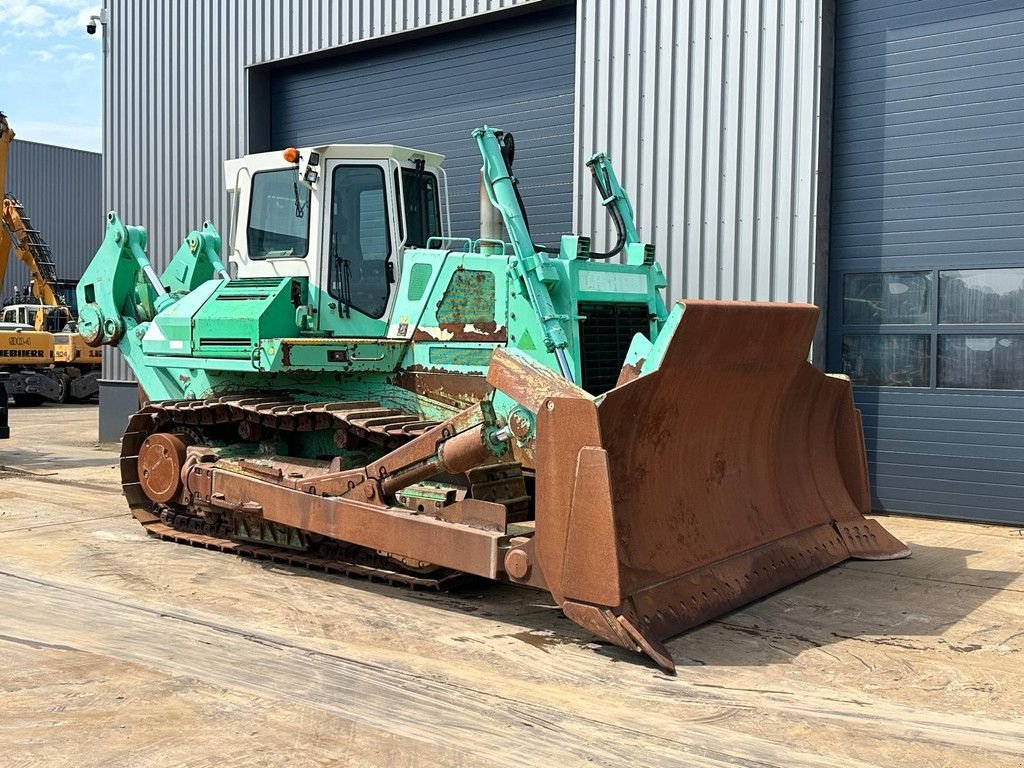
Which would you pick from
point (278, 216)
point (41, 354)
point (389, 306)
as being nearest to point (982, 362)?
point (389, 306)

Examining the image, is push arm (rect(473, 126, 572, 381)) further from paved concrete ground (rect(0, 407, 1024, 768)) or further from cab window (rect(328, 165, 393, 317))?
paved concrete ground (rect(0, 407, 1024, 768))

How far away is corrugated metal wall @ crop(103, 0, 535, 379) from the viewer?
14.8 meters

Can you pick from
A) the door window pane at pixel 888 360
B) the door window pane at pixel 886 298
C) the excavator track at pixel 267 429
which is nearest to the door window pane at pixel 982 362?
the door window pane at pixel 888 360

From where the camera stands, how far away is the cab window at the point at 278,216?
8.24 meters

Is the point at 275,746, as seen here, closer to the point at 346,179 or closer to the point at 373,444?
the point at 373,444

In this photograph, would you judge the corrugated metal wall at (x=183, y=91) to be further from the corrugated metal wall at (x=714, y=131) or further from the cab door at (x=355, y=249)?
the cab door at (x=355, y=249)

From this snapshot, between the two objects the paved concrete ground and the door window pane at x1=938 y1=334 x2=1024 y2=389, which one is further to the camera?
the door window pane at x1=938 y1=334 x2=1024 y2=389

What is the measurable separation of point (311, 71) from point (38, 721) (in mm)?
12025

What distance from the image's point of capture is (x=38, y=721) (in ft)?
14.6

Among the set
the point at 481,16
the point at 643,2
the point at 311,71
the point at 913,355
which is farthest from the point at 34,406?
the point at 913,355

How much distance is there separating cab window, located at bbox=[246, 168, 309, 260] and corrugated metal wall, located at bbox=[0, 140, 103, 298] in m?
33.6

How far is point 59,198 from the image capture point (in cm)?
4053

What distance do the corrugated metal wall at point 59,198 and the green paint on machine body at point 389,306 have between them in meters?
33.8

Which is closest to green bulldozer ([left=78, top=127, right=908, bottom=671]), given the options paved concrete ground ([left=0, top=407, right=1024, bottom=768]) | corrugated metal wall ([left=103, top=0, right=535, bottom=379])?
paved concrete ground ([left=0, top=407, right=1024, bottom=768])
